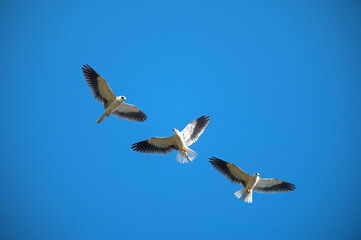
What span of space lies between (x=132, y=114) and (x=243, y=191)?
490 cm

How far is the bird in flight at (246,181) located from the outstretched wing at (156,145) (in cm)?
153

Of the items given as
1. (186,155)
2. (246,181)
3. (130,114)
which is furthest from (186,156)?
(130,114)

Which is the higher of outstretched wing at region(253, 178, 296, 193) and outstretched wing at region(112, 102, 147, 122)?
outstretched wing at region(253, 178, 296, 193)

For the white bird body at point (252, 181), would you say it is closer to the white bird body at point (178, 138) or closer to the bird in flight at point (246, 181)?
the bird in flight at point (246, 181)

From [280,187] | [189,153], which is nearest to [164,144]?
[189,153]

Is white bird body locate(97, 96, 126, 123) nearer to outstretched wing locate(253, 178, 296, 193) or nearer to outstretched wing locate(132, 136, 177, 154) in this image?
outstretched wing locate(132, 136, 177, 154)

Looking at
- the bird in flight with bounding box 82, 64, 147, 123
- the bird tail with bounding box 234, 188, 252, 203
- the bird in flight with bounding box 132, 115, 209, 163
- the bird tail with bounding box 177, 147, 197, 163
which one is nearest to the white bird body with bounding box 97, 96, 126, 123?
the bird in flight with bounding box 82, 64, 147, 123

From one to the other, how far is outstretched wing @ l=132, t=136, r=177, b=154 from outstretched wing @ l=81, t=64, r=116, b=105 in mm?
1914

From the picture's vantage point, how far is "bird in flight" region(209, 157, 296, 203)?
11094 mm

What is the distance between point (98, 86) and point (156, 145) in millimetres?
2931

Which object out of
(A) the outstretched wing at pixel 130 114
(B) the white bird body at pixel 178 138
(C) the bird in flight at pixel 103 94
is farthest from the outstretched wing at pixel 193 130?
(C) the bird in flight at pixel 103 94

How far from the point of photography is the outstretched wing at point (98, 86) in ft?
36.7
